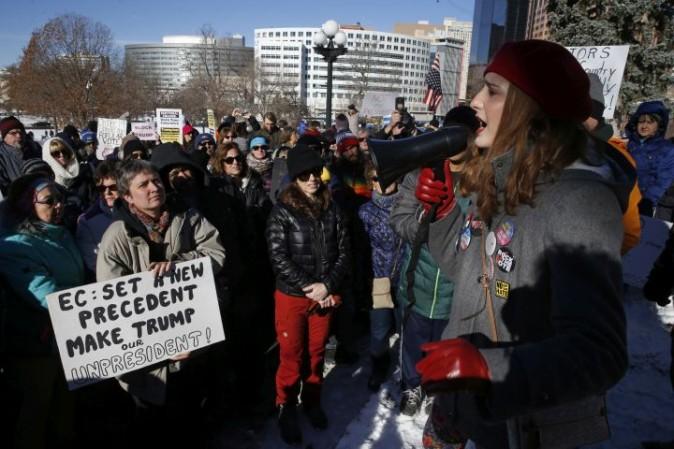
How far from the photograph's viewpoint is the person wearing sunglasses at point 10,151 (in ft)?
19.6

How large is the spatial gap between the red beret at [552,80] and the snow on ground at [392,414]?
2.63m

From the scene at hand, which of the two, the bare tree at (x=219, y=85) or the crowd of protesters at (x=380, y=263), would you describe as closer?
the crowd of protesters at (x=380, y=263)

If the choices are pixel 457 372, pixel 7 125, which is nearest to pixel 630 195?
pixel 457 372

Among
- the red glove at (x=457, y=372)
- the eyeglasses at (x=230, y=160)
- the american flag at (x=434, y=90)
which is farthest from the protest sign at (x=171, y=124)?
the red glove at (x=457, y=372)

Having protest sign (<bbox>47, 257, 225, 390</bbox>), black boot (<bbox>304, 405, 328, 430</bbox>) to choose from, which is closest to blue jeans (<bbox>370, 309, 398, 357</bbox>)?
black boot (<bbox>304, 405, 328, 430</bbox>)

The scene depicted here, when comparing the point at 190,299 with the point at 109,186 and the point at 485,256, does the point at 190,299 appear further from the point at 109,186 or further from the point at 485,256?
the point at 485,256

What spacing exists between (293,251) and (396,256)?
39.4 inches

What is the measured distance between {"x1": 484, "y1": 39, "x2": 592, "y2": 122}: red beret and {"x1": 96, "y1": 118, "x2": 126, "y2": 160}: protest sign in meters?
9.48

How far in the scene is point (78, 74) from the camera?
2584 cm

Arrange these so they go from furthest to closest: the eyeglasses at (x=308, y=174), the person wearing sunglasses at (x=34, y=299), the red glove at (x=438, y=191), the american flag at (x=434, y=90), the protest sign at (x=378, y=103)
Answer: the protest sign at (x=378, y=103)
the american flag at (x=434, y=90)
the eyeglasses at (x=308, y=174)
the person wearing sunglasses at (x=34, y=299)
the red glove at (x=438, y=191)

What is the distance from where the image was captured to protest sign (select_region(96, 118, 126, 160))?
9172 mm

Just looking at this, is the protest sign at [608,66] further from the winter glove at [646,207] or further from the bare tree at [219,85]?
the bare tree at [219,85]

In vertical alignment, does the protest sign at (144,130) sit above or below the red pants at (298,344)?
above

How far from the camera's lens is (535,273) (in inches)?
44.6
